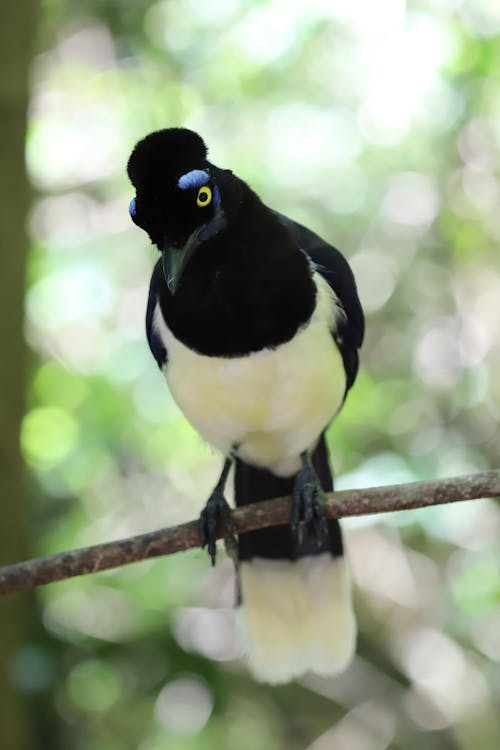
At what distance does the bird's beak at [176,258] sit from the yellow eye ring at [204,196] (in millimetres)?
69

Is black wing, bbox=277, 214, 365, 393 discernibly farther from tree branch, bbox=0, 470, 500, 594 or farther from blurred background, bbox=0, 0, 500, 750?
blurred background, bbox=0, 0, 500, 750

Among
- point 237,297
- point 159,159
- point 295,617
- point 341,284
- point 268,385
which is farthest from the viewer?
point 295,617

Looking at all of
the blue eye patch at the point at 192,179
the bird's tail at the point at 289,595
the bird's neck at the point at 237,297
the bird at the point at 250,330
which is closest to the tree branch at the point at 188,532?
the bird at the point at 250,330

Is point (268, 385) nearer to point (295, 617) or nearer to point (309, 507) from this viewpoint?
point (309, 507)

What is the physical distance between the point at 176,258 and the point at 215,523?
873 millimetres

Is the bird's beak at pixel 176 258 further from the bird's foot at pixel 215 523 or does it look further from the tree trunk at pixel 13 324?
the tree trunk at pixel 13 324

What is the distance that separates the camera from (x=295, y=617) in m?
3.51

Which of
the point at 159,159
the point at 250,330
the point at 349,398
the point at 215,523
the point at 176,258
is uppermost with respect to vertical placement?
the point at 159,159

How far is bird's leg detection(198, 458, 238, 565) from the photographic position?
295 centimetres

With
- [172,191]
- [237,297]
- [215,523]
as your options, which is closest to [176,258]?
[172,191]

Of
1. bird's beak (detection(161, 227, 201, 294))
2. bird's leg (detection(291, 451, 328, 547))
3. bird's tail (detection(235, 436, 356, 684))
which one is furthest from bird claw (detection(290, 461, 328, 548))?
bird's beak (detection(161, 227, 201, 294))

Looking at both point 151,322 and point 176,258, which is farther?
point 151,322

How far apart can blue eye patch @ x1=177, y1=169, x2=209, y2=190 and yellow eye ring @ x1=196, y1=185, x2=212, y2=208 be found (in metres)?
0.03

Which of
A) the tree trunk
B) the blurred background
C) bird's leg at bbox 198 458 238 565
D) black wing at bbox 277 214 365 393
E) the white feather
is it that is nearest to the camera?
bird's leg at bbox 198 458 238 565
